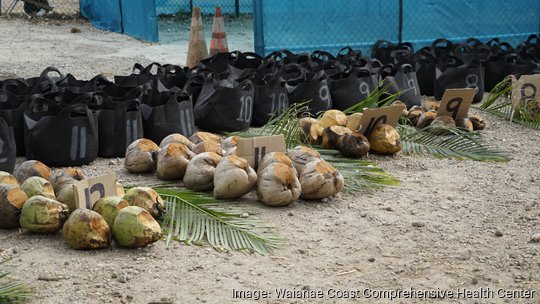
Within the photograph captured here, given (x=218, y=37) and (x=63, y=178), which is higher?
(x=218, y=37)

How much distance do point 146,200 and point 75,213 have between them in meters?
0.40

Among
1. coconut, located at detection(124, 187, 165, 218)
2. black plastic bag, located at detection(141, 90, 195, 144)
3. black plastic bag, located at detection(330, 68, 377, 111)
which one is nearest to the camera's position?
coconut, located at detection(124, 187, 165, 218)

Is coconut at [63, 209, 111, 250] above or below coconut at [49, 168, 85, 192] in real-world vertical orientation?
below

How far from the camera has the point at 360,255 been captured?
13.1ft

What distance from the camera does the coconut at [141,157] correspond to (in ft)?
16.7

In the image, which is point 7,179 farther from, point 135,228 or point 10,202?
A: point 135,228

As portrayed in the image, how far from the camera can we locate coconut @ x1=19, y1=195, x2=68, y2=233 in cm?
398

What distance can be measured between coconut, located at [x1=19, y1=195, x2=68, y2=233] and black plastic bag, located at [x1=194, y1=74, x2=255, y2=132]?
2.42 metres

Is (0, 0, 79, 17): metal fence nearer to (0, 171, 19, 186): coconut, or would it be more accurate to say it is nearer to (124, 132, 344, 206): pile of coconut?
(124, 132, 344, 206): pile of coconut

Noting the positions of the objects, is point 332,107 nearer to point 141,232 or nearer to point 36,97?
point 36,97

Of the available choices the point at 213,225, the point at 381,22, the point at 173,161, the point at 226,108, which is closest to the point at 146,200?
the point at 213,225

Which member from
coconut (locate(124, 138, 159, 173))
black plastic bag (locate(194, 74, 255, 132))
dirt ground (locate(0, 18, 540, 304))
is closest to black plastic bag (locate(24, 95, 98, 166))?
dirt ground (locate(0, 18, 540, 304))

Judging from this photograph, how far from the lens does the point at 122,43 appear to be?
12719 mm

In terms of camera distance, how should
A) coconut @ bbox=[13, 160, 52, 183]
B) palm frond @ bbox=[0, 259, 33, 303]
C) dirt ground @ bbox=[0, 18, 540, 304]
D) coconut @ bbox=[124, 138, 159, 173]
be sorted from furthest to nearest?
coconut @ bbox=[124, 138, 159, 173], coconut @ bbox=[13, 160, 52, 183], dirt ground @ bbox=[0, 18, 540, 304], palm frond @ bbox=[0, 259, 33, 303]
